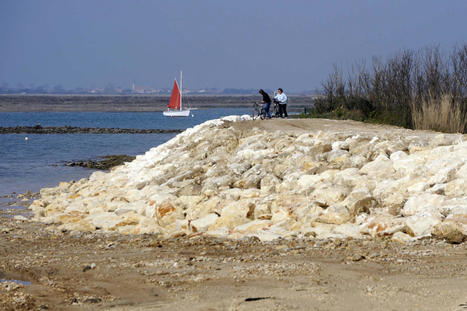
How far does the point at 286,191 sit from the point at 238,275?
426 centimetres

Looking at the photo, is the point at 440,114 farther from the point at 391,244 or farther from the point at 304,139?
the point at 391,244

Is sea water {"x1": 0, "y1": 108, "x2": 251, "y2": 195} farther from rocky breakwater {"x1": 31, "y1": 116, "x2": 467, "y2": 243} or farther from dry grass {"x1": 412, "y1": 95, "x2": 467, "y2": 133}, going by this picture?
dry grass {"x1": 412, "y1": 95, "x2": 467, "y2": 133}

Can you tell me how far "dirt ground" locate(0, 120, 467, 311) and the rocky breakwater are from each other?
555 millimetres

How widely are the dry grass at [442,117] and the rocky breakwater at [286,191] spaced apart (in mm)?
4675

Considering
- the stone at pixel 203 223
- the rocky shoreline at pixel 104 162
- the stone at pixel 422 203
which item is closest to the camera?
the stone at pixel 422 203

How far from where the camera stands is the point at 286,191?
11062mm

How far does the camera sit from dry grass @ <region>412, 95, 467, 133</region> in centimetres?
1761

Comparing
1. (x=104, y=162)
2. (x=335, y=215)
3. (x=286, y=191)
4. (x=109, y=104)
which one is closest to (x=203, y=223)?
(x=286, y=191)

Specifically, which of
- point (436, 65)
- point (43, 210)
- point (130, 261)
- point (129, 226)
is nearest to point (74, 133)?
point (436, 65)

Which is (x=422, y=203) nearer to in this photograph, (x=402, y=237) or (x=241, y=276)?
(x=402, y=237)

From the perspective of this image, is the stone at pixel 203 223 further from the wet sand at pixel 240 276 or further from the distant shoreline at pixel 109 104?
the distant shoreline at pixel 109 104

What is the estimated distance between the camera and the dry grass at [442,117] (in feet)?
57.8

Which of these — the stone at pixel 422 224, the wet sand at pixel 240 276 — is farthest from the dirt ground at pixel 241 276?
the stone at pixel 422 224

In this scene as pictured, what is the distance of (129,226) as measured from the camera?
11.0m
